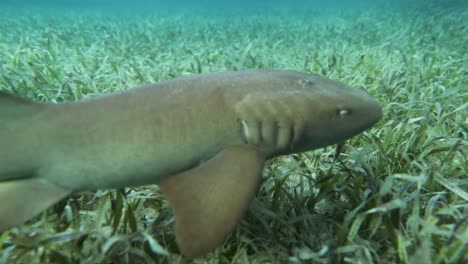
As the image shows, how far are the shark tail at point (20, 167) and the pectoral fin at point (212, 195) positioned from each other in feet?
2.41

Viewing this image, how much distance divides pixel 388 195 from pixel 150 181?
173 centimetres

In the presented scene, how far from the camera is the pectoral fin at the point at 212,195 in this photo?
1946 millimetres

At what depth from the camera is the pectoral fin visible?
6.39ft

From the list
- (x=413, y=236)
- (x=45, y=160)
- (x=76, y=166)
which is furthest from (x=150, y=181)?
(x=413, y=236)

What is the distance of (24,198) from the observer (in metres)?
2.21

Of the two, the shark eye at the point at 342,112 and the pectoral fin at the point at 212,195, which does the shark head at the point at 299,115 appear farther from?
the pectoral fin at the point at 212,195

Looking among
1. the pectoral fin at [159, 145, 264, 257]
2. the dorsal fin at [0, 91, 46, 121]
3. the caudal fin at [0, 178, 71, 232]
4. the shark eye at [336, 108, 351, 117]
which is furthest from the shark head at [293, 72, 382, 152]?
the dorsal fin at [0, 91, 46, 121]

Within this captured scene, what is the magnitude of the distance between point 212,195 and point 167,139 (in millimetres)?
453

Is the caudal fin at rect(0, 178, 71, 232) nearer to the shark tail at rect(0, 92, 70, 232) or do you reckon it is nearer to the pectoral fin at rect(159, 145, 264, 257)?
the shark tail at rect(0, 92, 70, 232)

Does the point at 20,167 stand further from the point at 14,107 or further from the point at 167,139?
the point at 167,139

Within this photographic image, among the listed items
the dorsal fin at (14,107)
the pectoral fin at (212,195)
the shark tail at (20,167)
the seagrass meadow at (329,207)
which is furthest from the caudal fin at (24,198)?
the pectoral fin at (212,195)

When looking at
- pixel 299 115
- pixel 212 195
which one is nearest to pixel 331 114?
pixel 299 115

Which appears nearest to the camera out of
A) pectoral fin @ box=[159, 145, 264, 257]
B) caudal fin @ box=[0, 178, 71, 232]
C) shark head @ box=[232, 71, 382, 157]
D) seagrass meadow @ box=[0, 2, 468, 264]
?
pectoral fin @ box=[159, 145, 264, 257]

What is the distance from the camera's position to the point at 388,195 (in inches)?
109
